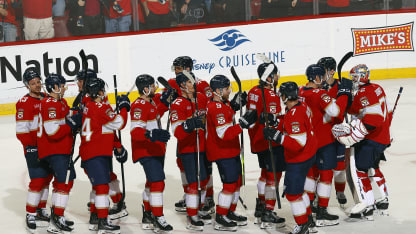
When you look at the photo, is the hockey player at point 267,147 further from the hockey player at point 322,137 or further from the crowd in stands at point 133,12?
the crowd in stands at point 133,12

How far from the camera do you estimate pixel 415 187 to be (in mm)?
7855

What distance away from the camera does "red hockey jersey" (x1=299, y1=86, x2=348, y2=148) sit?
6613 millimetres

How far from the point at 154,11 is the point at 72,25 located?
4.86 ft

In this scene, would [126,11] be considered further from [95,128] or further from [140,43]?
[95,128]

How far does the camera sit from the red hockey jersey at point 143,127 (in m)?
6.52

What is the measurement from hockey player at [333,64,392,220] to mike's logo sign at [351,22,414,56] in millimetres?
6742

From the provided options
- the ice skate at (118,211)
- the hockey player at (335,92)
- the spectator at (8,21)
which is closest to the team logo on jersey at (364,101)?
the hockey player at (335,92)

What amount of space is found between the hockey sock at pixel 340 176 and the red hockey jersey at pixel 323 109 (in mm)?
449

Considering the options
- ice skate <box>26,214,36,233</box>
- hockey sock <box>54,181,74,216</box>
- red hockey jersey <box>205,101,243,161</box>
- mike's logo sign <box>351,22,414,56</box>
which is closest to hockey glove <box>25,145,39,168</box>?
hockey sock <box>54,181,74,216</box>

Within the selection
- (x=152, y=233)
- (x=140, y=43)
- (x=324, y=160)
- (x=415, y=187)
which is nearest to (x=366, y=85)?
(x=324, y=160)

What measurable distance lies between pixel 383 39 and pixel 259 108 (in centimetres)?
738

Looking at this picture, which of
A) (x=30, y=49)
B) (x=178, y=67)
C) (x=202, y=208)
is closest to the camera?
(x=202, y=208)

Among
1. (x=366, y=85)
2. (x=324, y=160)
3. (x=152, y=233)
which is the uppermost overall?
(x=366, y=85)

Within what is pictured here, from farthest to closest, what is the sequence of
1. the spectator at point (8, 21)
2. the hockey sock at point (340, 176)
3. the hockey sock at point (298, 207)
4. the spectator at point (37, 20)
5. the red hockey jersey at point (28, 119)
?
the spectator at point (37, 20) → the spectator at point (8, 21) → the hockey sock at point (340, 176) → the red hockey jersey at point (28, 119) → the hockey sock at point (298, 207)
